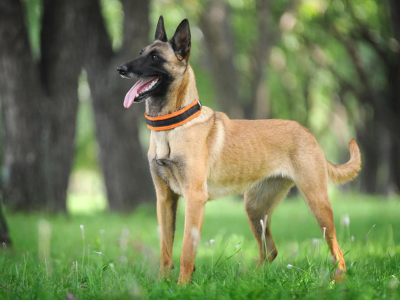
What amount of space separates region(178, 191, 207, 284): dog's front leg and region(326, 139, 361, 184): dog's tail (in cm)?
170

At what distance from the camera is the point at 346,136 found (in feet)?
88.0

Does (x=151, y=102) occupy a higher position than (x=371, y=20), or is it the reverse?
(x=371, y=20)

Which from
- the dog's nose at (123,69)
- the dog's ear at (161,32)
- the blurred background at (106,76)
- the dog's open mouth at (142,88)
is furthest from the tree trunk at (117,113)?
the dog's nose at (123,69)

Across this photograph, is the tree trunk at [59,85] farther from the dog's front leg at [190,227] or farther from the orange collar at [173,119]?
the dog's front leg at [190,227]

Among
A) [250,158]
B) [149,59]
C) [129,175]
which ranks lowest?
[129,175]

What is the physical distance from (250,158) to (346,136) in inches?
913

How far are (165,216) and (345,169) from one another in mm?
2164

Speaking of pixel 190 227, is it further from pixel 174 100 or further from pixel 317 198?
pixel 317 198

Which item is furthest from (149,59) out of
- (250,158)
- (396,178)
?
(396,178)

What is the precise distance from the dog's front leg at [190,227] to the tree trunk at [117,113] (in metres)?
6.63

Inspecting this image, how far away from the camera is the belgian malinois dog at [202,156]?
4.36 meters

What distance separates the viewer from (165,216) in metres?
4.69

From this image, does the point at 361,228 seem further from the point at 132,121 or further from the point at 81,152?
the point at 81,152

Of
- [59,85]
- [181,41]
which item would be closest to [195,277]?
[181,41]
